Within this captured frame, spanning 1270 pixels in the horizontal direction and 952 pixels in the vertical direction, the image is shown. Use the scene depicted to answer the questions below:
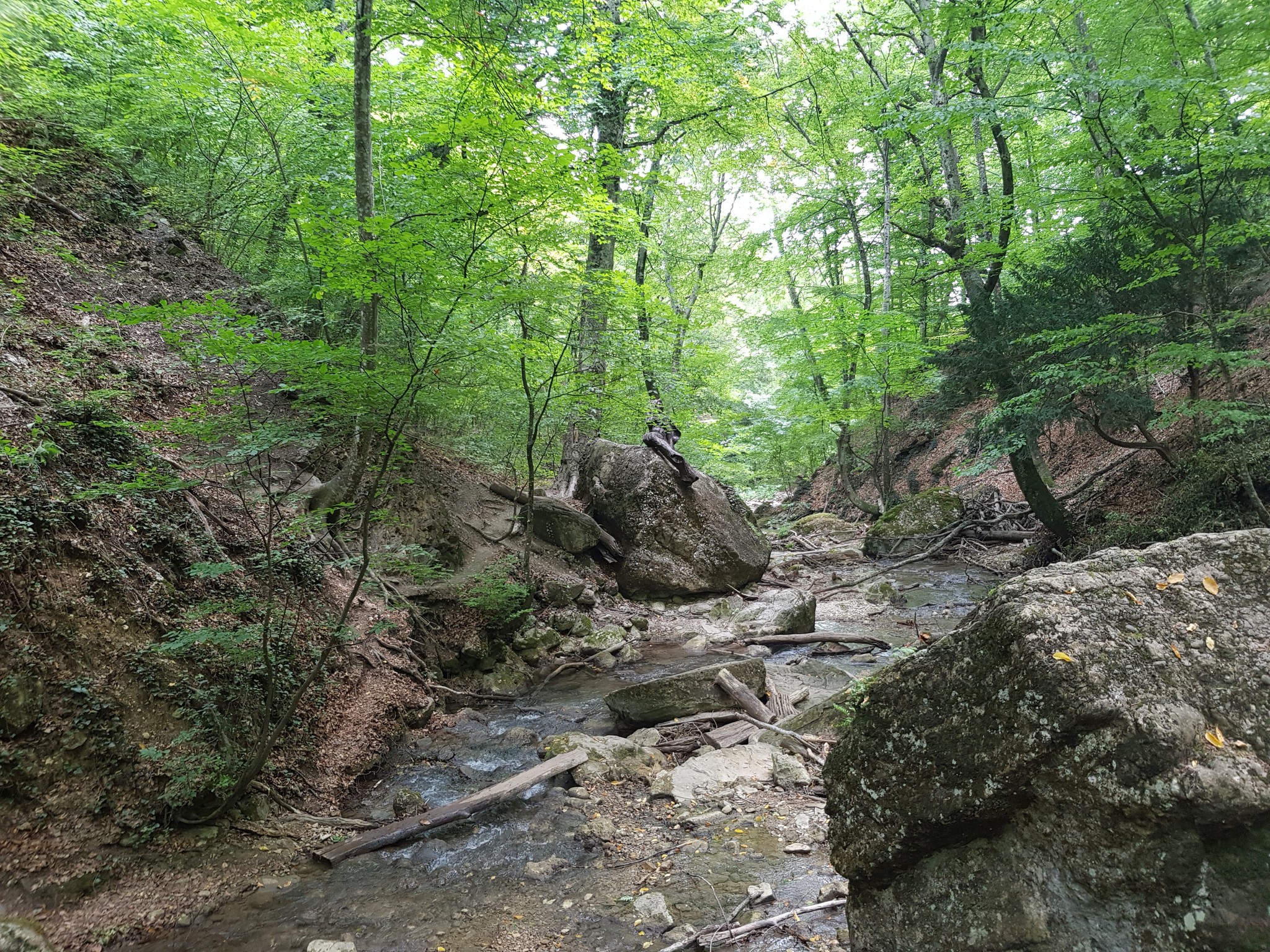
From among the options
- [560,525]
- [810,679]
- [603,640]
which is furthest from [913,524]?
[603,640]

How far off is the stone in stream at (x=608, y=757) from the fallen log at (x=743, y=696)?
1013mm

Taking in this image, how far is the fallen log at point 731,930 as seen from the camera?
304 cm

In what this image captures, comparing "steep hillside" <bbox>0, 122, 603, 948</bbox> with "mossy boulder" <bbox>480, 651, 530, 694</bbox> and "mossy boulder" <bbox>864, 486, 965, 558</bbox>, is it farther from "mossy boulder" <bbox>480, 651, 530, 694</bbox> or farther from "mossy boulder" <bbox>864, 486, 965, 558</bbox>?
"mossy boulder" <bbox>864, 486, 965, 558</bbox>

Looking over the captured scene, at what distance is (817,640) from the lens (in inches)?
342

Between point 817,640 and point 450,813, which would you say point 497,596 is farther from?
point 817,640

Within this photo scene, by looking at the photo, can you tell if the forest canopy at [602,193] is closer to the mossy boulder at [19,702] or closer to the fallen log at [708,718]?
the mossy boulder at [19,702]

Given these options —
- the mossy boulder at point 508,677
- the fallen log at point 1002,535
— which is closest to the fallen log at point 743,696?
the mossy boulder at point 508,677

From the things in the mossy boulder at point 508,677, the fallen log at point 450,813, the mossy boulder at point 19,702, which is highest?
the mossy boulder at point 19,702

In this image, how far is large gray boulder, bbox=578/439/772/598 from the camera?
11.7 m

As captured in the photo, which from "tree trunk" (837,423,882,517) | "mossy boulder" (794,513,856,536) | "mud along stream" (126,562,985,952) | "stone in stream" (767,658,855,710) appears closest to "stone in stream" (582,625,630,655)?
"stone in stream" (767,658,855,710)

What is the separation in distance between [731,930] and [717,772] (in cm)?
209

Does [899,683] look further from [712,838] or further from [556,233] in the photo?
[556,233]

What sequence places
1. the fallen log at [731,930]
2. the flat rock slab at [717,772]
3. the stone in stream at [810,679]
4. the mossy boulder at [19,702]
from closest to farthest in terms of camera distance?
the fallen log at [731,930] < the mossy boulder at [19,702] < the flat rock slab at [717,772] < the stone in stream at [810,679]

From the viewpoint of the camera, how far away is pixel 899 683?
2.29 meters
